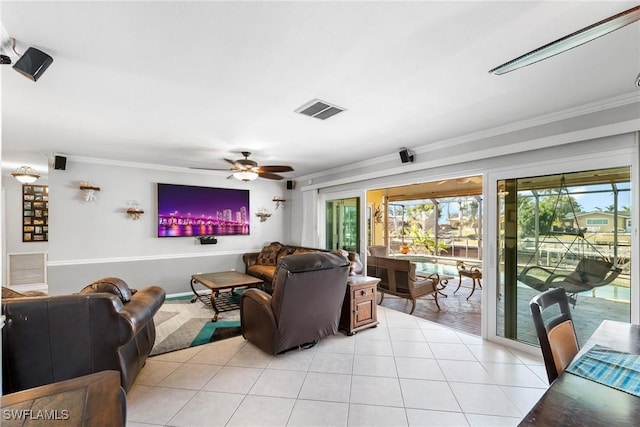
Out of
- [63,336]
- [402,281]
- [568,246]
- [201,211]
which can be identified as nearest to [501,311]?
[568,246]

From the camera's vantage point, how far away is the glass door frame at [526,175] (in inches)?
95.3

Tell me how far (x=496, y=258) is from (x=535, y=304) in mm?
2240

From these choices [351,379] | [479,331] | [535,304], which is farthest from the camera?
[479,331]

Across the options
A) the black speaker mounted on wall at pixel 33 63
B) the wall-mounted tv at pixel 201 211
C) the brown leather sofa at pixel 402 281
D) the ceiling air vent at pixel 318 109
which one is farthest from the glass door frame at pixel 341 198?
the black speaker mounted on wall at pixel 33 63

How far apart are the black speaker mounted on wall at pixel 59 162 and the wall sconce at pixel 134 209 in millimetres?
1023

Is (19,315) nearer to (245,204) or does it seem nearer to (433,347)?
(433,347)

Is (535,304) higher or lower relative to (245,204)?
lower

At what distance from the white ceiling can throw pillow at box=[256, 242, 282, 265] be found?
312cm

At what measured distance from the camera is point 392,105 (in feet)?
8.55

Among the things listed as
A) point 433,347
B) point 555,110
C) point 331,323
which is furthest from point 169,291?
point 555,110

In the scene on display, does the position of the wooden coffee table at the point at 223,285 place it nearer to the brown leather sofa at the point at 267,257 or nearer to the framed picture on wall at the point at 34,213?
the brown leather sofa at the point at 267,257

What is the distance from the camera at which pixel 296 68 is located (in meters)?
1.97

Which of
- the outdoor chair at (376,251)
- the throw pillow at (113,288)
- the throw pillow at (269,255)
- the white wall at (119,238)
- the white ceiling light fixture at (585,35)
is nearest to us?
the white ceiling light fixture at (585,35)

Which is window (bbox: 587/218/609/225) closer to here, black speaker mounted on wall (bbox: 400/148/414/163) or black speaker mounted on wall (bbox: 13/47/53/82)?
black speaker mounted on wall (bbox: 400/148/414/163)
